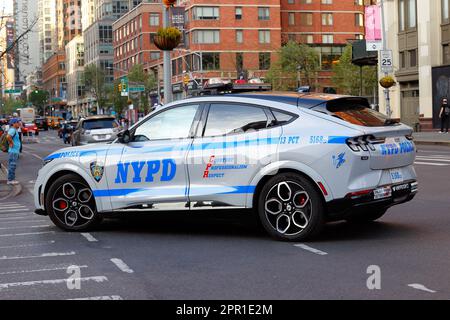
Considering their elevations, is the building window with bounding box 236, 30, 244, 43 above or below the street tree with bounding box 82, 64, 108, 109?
above

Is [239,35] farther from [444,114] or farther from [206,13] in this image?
[444,114]

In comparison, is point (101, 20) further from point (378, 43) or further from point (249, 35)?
point (378, 43)

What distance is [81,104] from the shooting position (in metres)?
151

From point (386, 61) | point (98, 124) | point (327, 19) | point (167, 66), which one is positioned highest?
point (327, 19)

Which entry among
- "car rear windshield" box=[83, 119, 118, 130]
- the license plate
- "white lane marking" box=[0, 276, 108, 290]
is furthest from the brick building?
"white lane marking" box=[0, 276, 108, 290]

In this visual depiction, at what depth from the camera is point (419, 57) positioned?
45188 millimetres

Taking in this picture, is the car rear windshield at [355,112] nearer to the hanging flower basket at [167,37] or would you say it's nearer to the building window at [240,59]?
the hanging flower basket at [167,37]

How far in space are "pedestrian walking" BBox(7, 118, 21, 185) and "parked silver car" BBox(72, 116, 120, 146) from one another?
891 cm

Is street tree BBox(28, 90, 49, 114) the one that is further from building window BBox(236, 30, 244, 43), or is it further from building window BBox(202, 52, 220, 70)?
building window BBox(236, 30, 244, 43)

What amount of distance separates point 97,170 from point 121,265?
235cm

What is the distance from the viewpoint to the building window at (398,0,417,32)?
4653 cm

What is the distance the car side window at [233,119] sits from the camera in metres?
8.32

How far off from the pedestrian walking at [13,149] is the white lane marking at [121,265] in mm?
12820

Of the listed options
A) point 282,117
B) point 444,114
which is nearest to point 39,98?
point 444,114
